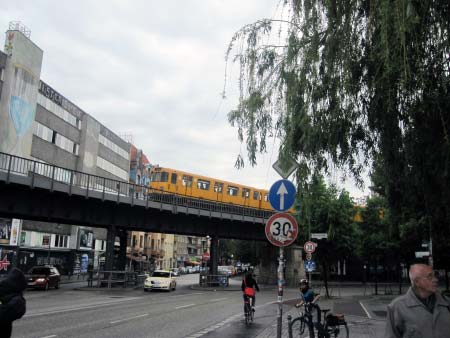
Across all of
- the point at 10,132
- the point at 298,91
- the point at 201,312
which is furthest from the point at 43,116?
the point at 298,91

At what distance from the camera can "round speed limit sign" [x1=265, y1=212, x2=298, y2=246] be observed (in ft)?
29.0

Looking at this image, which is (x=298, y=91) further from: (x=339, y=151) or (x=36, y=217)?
(x=36, y=217)

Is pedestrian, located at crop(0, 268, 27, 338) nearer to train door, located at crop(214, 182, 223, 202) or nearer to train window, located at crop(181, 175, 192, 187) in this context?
train window, located at crop(181, 175, 192, 187)

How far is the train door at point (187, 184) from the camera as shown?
4062 centimetres

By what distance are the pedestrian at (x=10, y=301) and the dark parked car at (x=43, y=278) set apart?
92.9 ft

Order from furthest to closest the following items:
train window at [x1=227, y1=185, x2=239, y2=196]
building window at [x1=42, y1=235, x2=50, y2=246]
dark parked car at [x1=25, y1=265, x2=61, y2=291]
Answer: building window at [x1=42, y1=235, x2=50, y2=246], train window at [x1=227, y1=185, x2=239, y2=196], dark parked car at [x1=25, y1=265, x2=61, y2=291]

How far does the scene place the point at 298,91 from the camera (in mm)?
7781

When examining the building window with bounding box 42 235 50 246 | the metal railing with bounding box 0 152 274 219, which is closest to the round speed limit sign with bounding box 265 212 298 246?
the metal railing with bounding box 0 152 274 219

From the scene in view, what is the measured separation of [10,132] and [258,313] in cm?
3522

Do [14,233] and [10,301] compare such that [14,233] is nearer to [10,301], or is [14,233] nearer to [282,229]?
[282,229]

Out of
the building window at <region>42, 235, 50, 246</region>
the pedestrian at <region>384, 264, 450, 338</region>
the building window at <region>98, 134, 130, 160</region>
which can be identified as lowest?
the pedestrian at <region>384, 264, 450, 338</region>

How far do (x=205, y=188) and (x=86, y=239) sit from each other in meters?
28.1

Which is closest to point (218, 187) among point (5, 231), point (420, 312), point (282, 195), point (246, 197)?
point (246, 197)

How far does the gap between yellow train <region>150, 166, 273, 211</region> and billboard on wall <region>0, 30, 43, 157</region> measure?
594 inches
